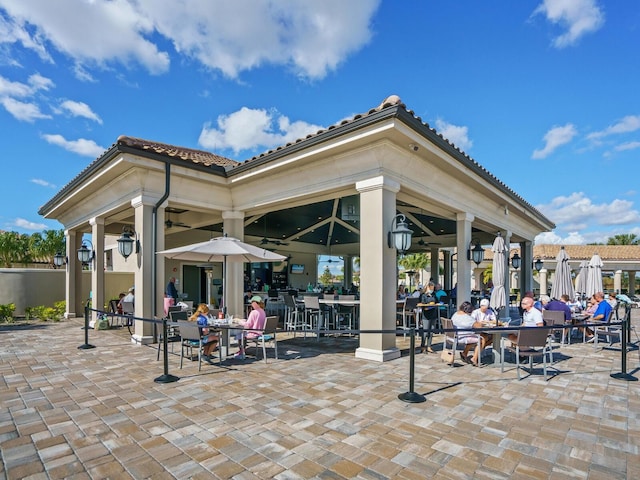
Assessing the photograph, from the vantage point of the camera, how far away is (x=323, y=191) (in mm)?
7523

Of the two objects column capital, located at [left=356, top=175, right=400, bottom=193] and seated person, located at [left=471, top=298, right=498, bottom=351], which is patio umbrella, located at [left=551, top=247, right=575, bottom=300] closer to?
seated person, located at [left=471, top=298, right=498, bottom=351]

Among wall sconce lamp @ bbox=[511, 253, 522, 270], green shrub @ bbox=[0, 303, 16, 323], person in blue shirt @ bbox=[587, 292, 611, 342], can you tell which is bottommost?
green shrub @ bbox=[0, 303, 16, 323]

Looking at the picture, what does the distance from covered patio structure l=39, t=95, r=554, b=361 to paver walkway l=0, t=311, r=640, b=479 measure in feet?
6.16

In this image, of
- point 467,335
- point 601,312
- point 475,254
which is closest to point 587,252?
point 601,312

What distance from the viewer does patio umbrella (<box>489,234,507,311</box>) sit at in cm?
838

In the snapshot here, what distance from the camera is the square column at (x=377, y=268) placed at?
657 cm

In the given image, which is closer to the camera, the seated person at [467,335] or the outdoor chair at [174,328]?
the seated person at [467,335]

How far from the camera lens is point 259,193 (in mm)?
8805

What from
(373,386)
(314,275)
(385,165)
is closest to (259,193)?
(385,165)

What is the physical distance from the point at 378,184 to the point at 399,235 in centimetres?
98

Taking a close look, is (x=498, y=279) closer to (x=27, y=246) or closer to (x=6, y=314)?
(x=6, y=314)

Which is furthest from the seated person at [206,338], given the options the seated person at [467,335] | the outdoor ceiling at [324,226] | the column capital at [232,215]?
the outdoor ceiling at [324,226]

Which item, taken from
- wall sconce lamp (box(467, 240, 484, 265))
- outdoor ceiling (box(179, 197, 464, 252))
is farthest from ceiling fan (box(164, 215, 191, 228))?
wall sconce lamp (box(467, 240, 484, 265))

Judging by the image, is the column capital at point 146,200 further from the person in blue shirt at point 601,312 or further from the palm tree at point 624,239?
the palm tree at point 624,239
